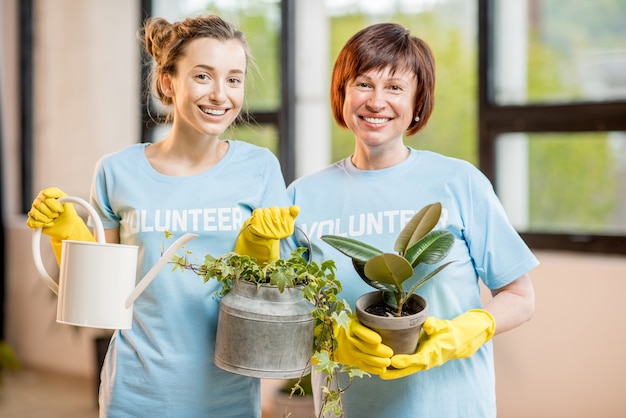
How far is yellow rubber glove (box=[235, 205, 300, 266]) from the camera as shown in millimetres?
1351

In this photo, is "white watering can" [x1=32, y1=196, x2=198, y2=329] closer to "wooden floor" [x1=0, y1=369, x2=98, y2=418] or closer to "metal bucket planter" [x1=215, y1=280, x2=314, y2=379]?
"metal bucket planter" [x1=215, y1=280, x2=314, y2=379]

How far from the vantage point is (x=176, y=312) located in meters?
1.43

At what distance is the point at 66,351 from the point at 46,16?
174 centimetres

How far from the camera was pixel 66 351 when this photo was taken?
13.8 feet

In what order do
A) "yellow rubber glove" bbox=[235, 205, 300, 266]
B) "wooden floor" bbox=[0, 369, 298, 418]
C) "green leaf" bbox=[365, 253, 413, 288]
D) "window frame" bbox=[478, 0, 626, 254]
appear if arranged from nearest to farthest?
"green leaf" bbox=[365, 253, 413, 288] < "yellow rubber glove" bbox=[235, 205, 300, 266] < "window frame" bbox=[478, 0, 626, 254] < "wooden floor" bbox=[0, 369, 298, 418]

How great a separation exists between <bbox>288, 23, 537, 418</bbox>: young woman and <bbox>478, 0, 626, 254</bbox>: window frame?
60.2 inches

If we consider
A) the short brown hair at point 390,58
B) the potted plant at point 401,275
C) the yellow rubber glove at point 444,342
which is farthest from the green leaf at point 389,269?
the short brown hair at point 390,58

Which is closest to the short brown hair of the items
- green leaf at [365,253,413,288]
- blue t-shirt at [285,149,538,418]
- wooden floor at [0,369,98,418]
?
blue t-shirt at [285,149,538,418]

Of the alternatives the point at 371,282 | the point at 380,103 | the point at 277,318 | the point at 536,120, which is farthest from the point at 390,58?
the point at 536,120

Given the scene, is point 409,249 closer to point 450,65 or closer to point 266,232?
point 266,232

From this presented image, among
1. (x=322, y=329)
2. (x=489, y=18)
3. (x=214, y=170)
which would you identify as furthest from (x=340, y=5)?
(x=322, y=329)

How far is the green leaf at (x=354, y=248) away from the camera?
128 centimetres

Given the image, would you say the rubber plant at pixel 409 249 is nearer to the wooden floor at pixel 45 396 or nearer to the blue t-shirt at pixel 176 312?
the blue t-shirt at pixel 176 312

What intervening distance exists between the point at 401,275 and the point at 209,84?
0.50 m
